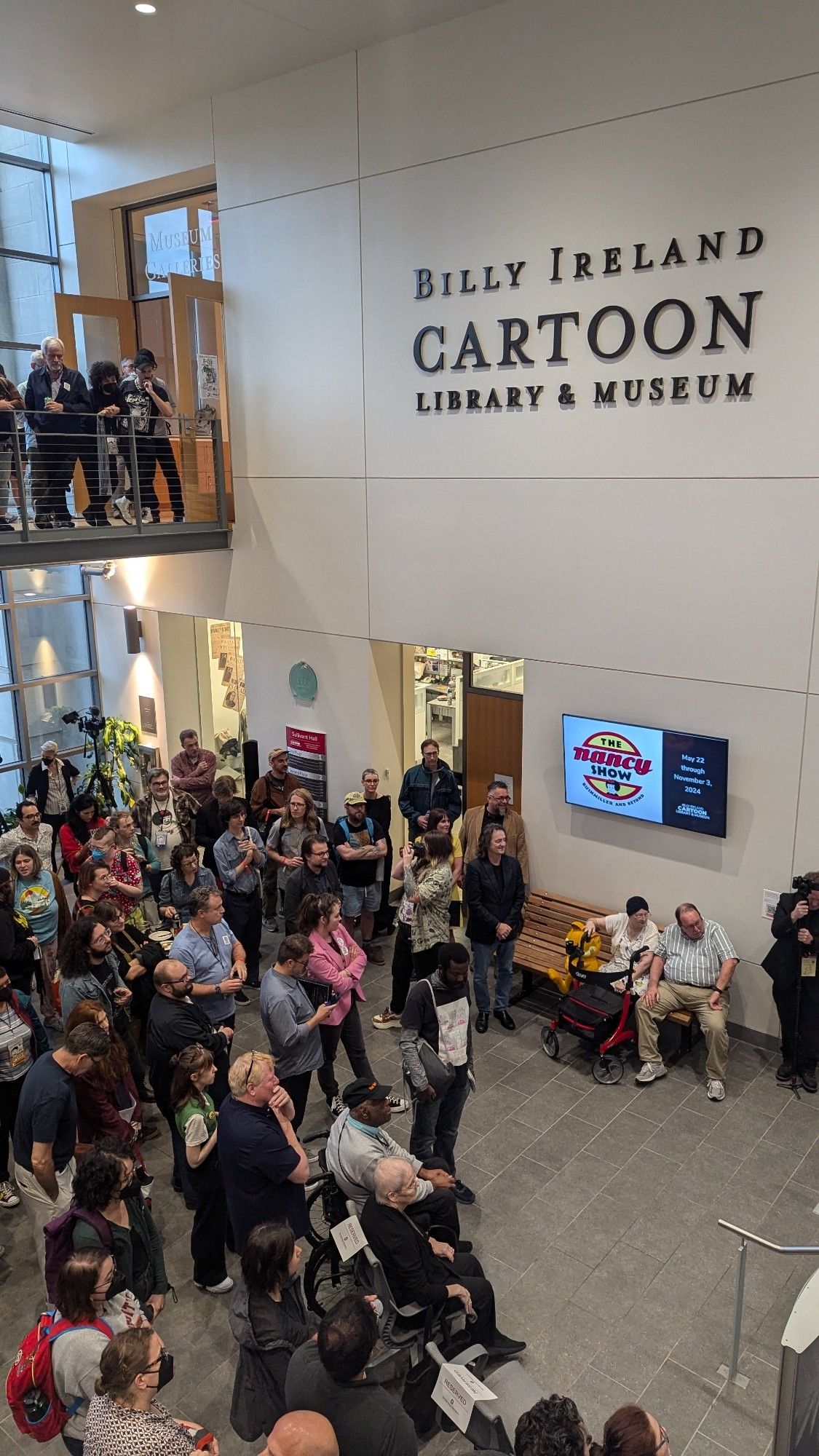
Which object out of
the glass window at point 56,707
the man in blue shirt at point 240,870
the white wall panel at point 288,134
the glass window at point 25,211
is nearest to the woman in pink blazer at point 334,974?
the man in blue shirt at point 240,870

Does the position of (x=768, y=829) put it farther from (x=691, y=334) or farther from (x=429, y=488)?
(x=429, y=488)

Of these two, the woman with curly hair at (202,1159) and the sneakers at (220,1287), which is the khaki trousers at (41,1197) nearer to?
the woman with curly hair at (202,1159)

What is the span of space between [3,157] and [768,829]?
1137 cm

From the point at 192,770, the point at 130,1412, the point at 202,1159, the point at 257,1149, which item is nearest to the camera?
the point at 130,1412

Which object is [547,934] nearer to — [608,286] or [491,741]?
[491,741]

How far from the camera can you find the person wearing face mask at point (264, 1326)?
3531mm

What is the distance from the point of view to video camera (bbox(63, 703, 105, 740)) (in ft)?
35.7

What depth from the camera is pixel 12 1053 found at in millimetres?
5316

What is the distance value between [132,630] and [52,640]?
3.91ft

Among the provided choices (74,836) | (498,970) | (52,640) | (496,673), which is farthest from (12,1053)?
(52,640)

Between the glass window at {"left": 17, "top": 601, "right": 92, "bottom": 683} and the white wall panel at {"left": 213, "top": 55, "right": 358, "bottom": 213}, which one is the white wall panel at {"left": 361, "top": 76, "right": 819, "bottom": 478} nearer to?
the white wall panel at {"left": 213, "top": 55, "right": 358, "bottom": 213}

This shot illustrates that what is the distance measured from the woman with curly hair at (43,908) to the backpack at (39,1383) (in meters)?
3.68

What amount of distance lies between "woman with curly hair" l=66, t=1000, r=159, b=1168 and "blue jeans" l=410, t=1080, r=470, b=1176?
1490 mm

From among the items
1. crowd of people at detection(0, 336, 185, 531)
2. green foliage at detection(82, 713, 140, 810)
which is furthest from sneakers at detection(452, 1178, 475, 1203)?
green foliage at detection(82, 713, 140, 810)
